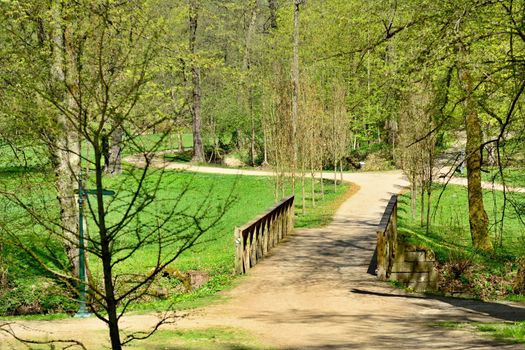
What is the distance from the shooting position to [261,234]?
17406mm

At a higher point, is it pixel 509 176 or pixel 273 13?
pixel 273 13

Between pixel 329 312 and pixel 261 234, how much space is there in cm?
551

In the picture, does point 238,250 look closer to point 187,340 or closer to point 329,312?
point 329,312

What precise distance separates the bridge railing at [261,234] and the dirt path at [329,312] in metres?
0.34

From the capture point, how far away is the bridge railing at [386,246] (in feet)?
47.6

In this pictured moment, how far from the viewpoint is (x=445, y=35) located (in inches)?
423

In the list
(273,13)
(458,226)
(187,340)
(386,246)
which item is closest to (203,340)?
(187,340)

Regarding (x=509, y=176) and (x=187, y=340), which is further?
(x=509, y=176)

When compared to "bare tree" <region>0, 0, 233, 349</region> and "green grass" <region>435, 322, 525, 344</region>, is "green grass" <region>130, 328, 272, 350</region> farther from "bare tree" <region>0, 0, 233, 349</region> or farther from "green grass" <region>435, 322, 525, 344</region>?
"green grass" <region>435, 322, 525, 344</region>

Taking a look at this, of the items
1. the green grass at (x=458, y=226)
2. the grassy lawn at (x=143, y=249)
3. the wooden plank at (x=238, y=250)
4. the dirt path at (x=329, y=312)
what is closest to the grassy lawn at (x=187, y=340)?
the dirt path at (x=329, y=312)

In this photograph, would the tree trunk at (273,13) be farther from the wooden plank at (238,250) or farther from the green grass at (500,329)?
the green grass at (500,329)

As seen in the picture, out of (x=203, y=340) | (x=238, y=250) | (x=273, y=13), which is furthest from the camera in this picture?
(x=273, y=13)

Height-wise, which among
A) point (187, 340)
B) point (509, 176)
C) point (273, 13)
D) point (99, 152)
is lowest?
point (187, 340)

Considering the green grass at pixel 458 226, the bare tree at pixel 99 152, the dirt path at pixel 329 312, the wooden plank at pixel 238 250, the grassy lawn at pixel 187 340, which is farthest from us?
the green grass at pixel 458 226
